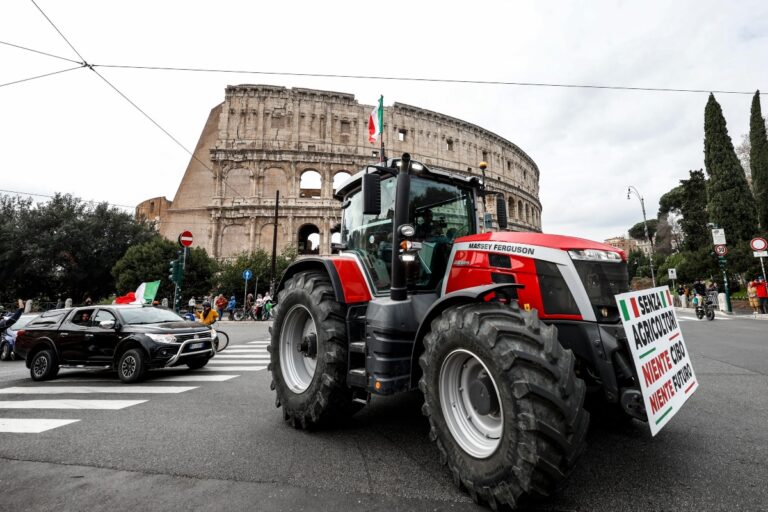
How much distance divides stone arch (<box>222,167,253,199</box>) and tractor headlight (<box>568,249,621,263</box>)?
135 ft

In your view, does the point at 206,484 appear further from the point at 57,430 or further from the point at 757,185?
the point at 757,185

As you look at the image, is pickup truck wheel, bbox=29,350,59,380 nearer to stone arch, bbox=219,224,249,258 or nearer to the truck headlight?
the truck headlight

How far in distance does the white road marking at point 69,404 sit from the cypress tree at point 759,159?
4242cm

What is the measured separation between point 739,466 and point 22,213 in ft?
170

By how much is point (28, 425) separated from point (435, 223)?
5.38 meters

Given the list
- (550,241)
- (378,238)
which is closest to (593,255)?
(550,241)

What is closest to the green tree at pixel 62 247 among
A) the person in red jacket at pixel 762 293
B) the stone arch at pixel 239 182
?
the stone arch at pixel 239 182

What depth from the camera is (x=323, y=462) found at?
10.0ft

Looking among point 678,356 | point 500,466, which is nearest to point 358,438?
point 500,466

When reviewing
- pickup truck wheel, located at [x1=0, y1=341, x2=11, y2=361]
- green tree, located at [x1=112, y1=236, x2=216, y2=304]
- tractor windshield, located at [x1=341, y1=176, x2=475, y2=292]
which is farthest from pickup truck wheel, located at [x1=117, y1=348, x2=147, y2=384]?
green tree, located at [x1=112, y1=236, x2=216, y2=304]

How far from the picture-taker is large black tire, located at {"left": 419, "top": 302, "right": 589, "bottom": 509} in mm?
2039

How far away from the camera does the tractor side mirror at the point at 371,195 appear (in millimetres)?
3295

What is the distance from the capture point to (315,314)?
12.5ft

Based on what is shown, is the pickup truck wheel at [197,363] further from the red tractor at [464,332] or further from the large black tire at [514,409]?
the large black tire at [514,409]
